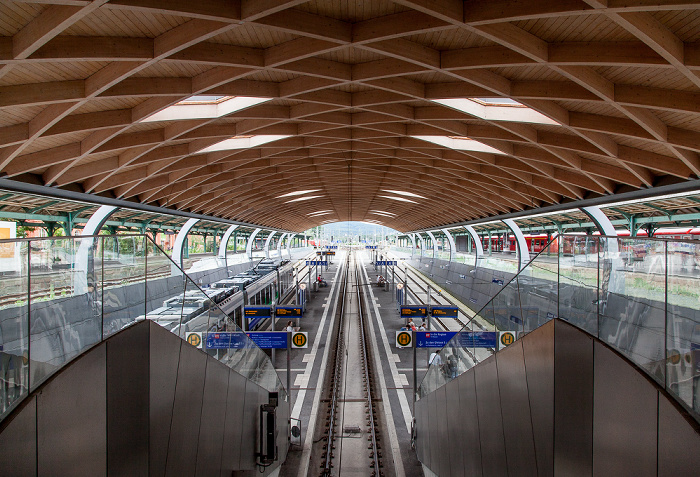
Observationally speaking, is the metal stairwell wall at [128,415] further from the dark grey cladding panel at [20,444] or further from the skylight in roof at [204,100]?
the skylight in roof at [204,100]

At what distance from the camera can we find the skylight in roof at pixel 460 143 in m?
13.1

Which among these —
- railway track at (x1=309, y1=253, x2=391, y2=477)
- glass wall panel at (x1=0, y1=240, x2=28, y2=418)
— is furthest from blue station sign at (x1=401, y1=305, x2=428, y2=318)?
glass wall panel at (x1=0, y1=240, x2=28, y2=418)

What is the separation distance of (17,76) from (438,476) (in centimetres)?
1158

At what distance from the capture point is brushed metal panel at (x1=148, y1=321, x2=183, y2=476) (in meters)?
3.96

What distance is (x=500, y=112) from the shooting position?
31.7 ft

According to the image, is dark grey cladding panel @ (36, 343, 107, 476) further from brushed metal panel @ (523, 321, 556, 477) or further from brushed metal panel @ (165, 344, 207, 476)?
brushed metal panel @ (523, 321, 556, 477)

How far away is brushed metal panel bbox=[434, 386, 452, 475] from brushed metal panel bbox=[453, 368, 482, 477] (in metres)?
1.05

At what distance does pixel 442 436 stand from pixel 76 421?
276 inches

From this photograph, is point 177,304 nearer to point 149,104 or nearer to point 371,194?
point 149,104

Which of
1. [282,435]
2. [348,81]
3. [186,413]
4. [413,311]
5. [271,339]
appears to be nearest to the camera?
[186,413]

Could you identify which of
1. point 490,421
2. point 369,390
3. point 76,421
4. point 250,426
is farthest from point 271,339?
point 76,421

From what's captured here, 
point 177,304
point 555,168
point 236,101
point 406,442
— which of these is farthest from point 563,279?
point 555,168

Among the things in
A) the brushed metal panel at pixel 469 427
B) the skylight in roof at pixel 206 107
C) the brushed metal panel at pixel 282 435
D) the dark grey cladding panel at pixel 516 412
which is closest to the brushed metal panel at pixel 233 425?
the brushed metal panel at pixel 282 435

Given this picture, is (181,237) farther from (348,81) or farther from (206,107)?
(348,81)
